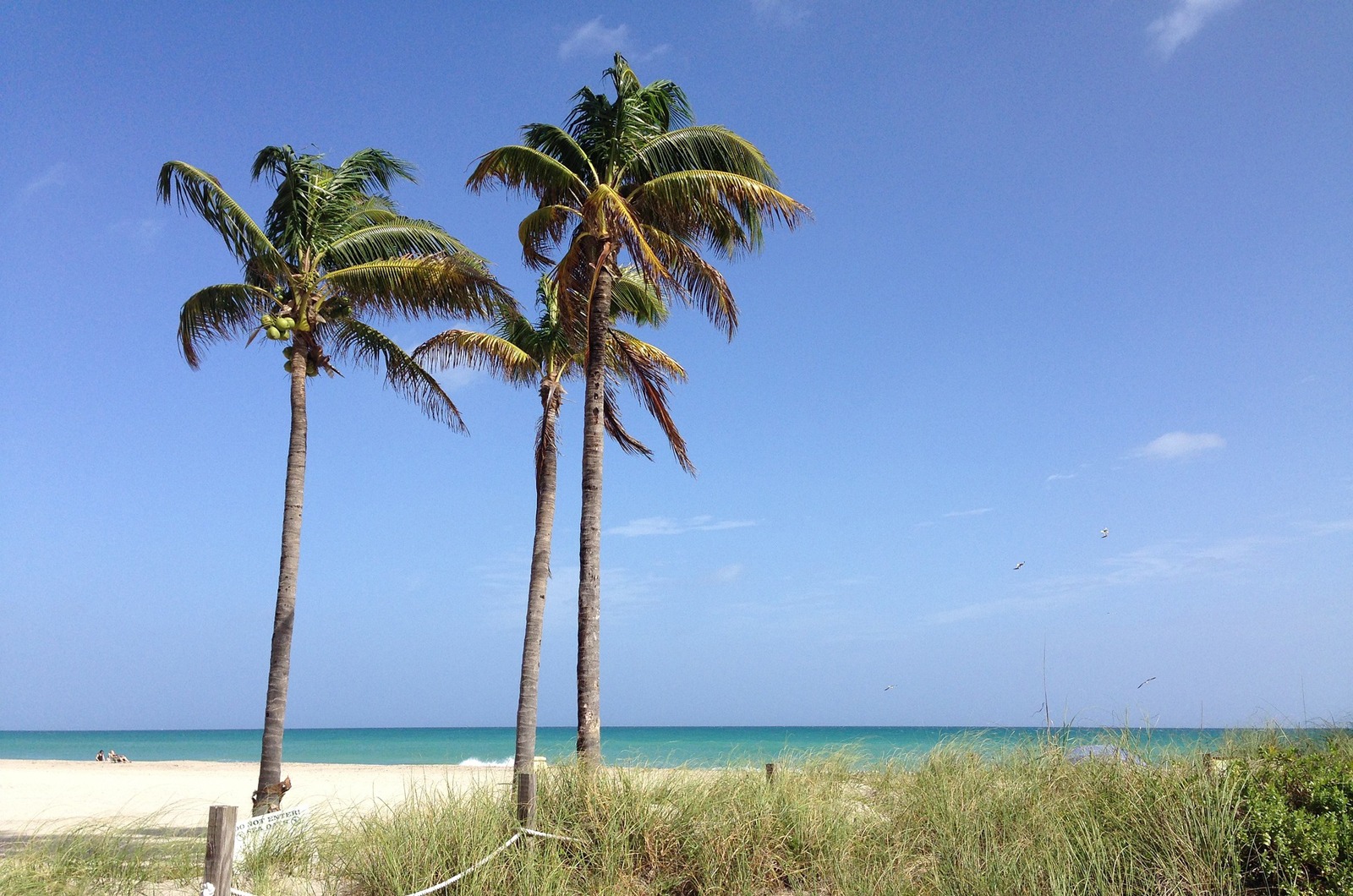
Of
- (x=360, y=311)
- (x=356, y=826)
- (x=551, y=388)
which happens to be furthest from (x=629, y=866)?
(x=551, y=388)

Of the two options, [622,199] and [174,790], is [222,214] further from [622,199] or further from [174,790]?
[174,790]

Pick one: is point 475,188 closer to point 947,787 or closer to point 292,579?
point 292,579

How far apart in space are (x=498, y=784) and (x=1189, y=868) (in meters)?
5.57

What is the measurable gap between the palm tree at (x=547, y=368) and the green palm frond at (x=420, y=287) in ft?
3.01

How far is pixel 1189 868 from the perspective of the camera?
6.17 m

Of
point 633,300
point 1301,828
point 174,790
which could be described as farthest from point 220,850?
point 174,790

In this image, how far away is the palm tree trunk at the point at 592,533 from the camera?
10.8 metres

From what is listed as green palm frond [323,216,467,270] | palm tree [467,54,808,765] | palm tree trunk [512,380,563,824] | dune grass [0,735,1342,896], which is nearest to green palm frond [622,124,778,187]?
palm tree [467,54,808,765]

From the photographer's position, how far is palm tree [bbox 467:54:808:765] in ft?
37.2

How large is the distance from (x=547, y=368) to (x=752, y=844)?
1032 centimetres

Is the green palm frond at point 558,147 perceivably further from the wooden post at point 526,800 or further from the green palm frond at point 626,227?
the wooden post at point 526,800

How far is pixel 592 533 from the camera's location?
11.3 m

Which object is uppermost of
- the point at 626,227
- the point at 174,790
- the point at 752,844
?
the point at 626,227

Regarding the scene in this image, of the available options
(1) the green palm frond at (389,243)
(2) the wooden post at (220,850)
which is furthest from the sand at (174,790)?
(1) the green palm frond at (389,243)
